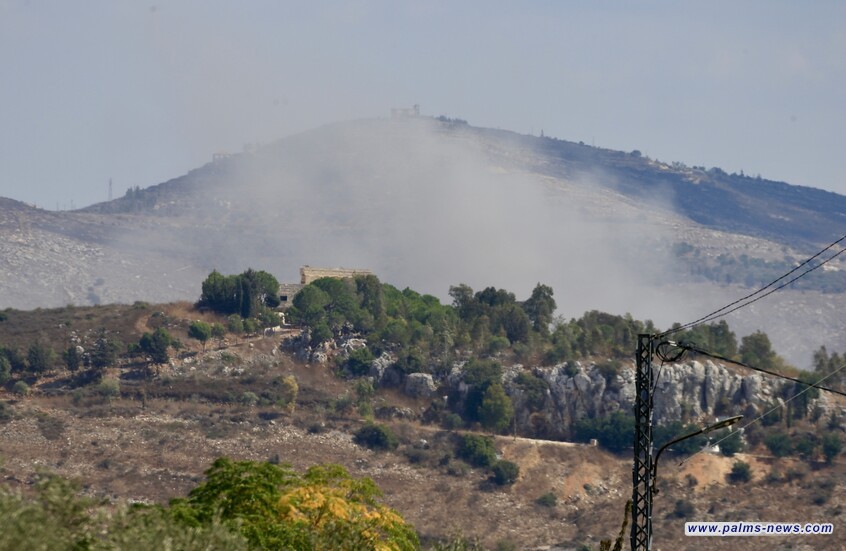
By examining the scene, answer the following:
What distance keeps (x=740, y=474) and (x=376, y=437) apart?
40307 millimetres

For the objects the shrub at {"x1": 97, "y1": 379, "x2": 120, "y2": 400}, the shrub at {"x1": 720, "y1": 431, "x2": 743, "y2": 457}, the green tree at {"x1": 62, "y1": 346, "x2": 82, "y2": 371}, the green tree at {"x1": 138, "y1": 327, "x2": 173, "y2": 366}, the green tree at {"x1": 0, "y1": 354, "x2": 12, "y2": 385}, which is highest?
the green tree at {"x1": 138, "y1": 327, "x2": 173, "y2": 366}

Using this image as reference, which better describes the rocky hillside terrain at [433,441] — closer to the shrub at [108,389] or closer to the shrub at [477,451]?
the shrub at [108,389]

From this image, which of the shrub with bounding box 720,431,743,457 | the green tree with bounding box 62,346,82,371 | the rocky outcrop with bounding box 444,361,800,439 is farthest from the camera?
the green tree with bounding box 62,346,82,371

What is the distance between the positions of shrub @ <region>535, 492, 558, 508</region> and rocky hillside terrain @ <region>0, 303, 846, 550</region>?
0.15 metres

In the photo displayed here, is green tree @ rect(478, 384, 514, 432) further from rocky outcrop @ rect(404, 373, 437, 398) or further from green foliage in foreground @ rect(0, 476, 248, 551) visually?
green foliage in foreground @ rect(0, 476, 248, 551)

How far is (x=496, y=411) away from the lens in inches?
7293

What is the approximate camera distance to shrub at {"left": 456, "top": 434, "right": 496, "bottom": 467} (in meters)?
174

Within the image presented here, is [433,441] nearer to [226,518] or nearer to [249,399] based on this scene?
[249,399]

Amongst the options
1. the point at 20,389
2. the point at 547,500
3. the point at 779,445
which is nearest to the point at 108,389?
the point at 20,389

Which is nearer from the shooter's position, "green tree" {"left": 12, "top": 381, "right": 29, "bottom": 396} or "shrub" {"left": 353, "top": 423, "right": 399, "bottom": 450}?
"shrub" {"left": 353, "top": 423, "right": 399, "bottom": 450}

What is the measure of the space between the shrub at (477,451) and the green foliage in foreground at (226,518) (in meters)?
105

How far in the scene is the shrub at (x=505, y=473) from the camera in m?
170

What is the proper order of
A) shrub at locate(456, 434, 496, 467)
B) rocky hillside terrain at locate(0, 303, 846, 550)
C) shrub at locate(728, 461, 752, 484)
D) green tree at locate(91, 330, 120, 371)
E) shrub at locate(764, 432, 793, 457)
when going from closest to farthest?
rocky hillside terrain at locate(0, 303, 846, 550)
shrub at locate(728, 461, 752, 484)
shrub at locate(764, 432, 793, 457)
shrub at locate(456, 434, 496, 467)
green tree at locate(91, 330, 120, 371)

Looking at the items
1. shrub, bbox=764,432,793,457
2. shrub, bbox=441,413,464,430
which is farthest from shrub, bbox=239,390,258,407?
shrub, bbox=764,432,793,457
